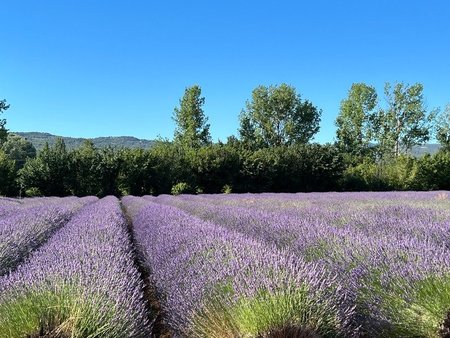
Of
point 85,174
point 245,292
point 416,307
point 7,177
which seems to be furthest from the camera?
point 85,174

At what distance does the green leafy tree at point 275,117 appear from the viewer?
55.4 m

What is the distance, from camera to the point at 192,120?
4797 cm

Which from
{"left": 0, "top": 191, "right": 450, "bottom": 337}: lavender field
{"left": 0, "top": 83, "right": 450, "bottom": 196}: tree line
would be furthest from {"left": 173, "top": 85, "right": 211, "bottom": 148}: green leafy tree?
{"left": 0, "top": 191, "right": 450, "bottom": 337}: lavender field

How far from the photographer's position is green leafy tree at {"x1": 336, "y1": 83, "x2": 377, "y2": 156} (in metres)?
52.0

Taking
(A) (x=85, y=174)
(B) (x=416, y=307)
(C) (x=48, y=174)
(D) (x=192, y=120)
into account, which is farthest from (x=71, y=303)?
(D) (x=192, y=120)

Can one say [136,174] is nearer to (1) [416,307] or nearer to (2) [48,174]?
(2) [48,174]

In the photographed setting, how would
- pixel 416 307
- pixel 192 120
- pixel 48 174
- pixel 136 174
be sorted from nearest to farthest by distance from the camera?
pixel 416 307 < pixel 48 174 < pixel 136 174 < pixel 192 120

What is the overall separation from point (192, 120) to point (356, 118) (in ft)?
64.5

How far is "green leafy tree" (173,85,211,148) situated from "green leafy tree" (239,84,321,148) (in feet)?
28.2

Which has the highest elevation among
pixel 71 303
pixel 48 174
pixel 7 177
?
pixel 71 303

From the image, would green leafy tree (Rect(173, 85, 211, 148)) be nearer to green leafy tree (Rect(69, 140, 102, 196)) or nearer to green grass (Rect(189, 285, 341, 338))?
green leafy tree (Rect(69, 140, 102, 196))

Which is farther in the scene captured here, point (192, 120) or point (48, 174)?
point (192, 120)

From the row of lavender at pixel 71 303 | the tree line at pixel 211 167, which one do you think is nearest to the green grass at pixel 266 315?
the row of lavender at pixel 71 303

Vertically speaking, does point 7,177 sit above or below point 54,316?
below
